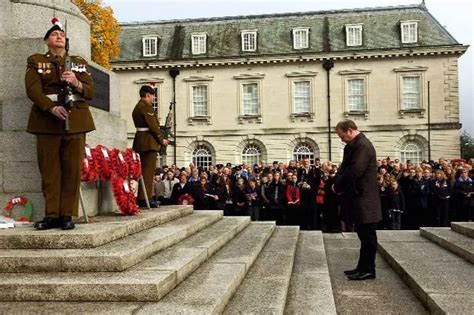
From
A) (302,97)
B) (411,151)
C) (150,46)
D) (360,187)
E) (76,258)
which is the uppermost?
(150,46)

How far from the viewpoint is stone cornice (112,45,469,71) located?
33281 mm

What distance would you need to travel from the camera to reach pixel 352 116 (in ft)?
112

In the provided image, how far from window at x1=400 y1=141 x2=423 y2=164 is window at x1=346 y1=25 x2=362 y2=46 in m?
7.43

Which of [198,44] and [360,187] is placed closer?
[360,187]

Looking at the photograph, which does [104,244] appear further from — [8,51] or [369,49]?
[369,49]

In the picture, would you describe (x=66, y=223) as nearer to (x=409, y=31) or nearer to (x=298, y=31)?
(x=298, y=31)

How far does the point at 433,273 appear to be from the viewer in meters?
5.94

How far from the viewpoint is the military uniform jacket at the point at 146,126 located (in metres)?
8.26

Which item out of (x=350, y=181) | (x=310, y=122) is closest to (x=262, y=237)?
(x=350, y=181)

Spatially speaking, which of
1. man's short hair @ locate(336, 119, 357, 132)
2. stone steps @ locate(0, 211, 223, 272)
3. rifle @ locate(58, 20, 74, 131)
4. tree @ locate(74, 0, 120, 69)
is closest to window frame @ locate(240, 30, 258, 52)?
tree @ locate(74, 0, 120, 69)

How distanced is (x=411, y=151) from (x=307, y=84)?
7965 mm

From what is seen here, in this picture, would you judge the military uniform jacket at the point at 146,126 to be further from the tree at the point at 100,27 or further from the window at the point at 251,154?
the window at the point at 251,154

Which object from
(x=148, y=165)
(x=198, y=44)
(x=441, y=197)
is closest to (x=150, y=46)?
(x=198, y=44)

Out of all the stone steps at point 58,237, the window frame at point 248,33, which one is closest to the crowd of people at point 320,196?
the stone steps at point 58,237
